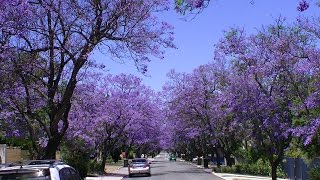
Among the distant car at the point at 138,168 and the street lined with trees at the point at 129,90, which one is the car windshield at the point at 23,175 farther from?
the distant car at the point at 138,168

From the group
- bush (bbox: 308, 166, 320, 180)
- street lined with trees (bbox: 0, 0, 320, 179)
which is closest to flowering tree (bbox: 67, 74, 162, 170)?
street lined with trees (bbox: 0, 0, 320, 179)

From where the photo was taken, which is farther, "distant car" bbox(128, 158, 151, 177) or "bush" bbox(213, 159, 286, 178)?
"distant car" bbox(128, 158, 151, 177)

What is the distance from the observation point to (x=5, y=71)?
1616cm

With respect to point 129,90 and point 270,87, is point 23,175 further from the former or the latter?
point 129,90

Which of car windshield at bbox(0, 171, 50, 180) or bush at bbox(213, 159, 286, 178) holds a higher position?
bush at bbox(213, 159, 286, 178)

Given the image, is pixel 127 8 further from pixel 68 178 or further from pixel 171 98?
pixel 171 98

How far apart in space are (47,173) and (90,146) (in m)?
29.7

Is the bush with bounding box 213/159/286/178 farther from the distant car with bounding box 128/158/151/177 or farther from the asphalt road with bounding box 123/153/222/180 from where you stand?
the distant car with bounding box 128/158/151/177

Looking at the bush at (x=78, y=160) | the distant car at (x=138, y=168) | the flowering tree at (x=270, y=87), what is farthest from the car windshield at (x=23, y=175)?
the distant car at (x=138, y=168)

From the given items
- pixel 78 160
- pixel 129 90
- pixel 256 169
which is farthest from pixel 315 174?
pixel 129 90

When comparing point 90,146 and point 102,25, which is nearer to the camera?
point 102,25

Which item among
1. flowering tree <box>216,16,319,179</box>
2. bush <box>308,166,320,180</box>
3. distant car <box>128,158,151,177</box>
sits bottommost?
bush <box>308,166,320,180</box>

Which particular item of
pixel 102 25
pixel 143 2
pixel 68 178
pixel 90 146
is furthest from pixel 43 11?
pixel 90 146

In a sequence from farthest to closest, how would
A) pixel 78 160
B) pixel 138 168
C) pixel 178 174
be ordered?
pixel 178 174 → pixel 138 168 → pixel 78 160
